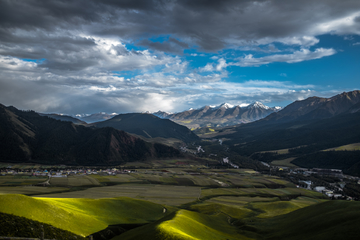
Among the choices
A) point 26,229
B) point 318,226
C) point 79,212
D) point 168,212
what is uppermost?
point 26,229

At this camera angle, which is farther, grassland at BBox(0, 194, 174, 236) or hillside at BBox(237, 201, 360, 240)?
hillside at BBox(237, 201, 360, 240)

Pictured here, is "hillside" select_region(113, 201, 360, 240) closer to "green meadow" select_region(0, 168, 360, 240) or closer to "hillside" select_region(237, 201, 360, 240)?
"hillside" select_region(237, 201, 360, 240)

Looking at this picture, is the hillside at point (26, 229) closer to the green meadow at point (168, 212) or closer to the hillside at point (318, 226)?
the green meadow at point (168, 212)

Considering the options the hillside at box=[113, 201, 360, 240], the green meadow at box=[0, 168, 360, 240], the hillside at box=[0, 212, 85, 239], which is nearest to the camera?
the hillside at box=[0, 212, 85, 239]

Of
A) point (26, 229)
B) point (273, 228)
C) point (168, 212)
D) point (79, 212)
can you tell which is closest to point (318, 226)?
point (273, 228)

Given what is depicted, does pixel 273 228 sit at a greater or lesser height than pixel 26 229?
lesser

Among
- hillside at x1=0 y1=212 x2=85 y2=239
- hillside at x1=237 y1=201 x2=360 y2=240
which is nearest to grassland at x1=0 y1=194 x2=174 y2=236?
hillside at x1=0 y1=212 x2=85 y2=239

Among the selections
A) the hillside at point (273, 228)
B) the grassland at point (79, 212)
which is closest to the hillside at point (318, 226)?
the hillside at point (273, 228)

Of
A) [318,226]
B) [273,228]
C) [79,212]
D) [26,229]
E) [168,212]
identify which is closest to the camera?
[26,229]

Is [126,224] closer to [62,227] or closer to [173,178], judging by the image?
[62,227]

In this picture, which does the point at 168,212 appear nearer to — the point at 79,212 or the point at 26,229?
the point at 79,212

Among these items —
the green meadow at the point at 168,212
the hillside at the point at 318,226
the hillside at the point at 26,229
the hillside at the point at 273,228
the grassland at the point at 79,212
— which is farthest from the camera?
the hillside at the point at 318,226

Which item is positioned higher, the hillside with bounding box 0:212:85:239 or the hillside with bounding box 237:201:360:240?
the hillside with bounding box 0:212:85:239
